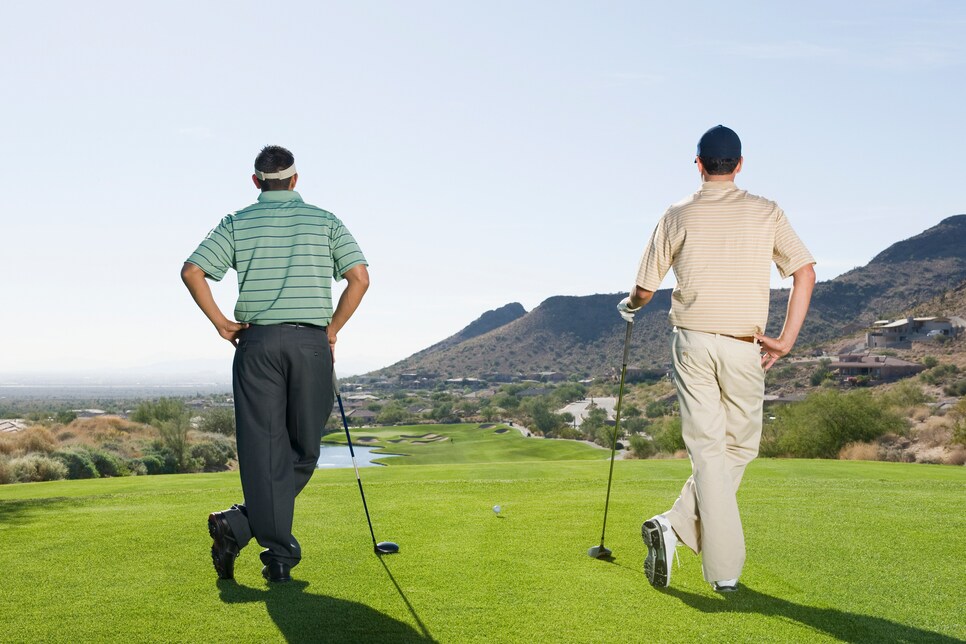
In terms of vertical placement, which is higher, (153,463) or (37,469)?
(37,469)

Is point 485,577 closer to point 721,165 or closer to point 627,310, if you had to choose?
point 627,310

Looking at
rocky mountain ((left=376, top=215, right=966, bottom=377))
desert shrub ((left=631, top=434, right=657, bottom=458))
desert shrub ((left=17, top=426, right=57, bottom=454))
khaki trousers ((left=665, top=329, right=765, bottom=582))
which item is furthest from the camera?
rocky mountain ((left=376, top=215, right=966, bottom=377))

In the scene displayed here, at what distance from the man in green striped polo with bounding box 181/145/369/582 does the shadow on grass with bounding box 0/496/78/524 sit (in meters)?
3.27

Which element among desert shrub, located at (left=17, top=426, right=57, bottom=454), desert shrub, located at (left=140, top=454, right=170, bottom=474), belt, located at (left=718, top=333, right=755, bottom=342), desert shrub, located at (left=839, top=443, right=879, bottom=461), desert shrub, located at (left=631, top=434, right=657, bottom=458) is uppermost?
belt, located at (left=718, top=333, right=755, bottom=342)

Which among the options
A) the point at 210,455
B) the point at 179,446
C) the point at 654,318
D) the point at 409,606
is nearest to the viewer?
the point at 409,606

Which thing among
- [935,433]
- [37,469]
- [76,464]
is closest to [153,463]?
[76,464]

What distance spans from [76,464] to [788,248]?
1785 cm

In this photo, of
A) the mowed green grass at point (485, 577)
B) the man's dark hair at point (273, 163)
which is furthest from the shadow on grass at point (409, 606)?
the man's dark hair at point (273, 163)

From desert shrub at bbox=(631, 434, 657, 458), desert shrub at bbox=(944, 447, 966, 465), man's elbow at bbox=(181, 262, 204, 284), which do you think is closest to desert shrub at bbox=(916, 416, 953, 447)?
desert shrub at bbox=(944, 447, 966, 465)

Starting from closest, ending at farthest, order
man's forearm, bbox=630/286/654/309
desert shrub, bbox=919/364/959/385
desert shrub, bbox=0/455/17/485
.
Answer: man's forearm, bbox=630/286/654/309 < desert shrub, bbox=0/455/17/485 < desert shrub, bbox=919/364/959/385

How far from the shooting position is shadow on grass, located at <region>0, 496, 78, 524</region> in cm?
673

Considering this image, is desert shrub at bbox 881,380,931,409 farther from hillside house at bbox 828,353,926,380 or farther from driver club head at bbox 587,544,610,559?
driver club head at bbox 587,544,610,559

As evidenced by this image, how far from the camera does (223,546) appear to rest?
4.31m

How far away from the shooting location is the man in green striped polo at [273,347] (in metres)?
4.32
